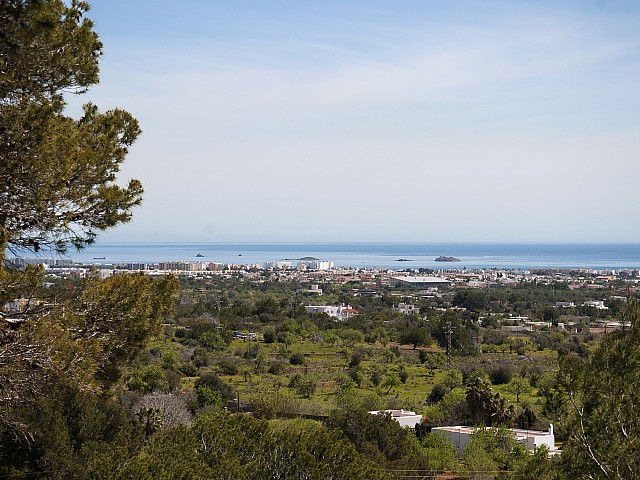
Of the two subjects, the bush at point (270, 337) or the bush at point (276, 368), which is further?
the bush at point (270, 337)

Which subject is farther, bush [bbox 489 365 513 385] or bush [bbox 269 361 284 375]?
bush [bbox 269 361 284 375]

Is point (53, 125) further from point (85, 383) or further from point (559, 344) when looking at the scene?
point (559, 344)

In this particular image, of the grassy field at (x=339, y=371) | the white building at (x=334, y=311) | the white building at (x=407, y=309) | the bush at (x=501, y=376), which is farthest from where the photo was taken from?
the white building at (x=407, y=309)

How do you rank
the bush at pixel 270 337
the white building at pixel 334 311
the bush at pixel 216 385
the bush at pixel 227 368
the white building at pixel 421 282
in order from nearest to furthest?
1. the bush at pixel 216 385
2. the bush at pixel 227 368
3. the bush at pixel 270 337
4. the white building at pixel 334 311
5. the white building at pixel 421 282

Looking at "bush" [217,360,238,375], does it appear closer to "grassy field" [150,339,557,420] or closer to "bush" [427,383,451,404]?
"grassy field" [150,339,557,420]

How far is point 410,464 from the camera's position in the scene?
1767 cm

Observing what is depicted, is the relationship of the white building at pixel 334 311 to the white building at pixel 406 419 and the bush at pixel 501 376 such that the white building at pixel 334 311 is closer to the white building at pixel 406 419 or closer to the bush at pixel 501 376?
the bush at pixel 501 376

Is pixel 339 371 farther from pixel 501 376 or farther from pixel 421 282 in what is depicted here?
pixel 421 282

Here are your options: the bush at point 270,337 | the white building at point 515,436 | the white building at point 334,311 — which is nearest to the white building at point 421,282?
the white building at point 334,311

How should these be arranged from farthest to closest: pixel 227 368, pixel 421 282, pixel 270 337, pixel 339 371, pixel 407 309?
1. pixel 421 282
2. pixel 407 309
3. pixel 270 337
4. pixel 339 371
5. pixel 227 368

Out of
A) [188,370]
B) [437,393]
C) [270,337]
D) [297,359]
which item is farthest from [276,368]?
[270,337]

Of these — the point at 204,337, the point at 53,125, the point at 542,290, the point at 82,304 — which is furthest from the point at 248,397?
the point at 542,290

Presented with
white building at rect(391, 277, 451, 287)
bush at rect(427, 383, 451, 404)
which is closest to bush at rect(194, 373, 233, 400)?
bush at rect(427, 383, 451, 404)

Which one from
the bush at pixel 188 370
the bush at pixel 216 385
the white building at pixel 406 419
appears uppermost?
the white building at pixel 406 419
